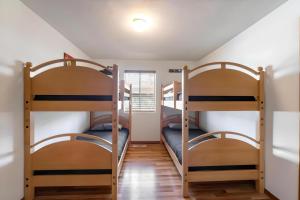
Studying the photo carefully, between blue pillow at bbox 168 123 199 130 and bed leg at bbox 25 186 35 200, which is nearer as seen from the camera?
bed leg at bbox 25 186 35 200

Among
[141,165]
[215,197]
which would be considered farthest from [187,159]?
[141,165]

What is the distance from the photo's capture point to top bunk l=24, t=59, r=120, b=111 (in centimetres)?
182

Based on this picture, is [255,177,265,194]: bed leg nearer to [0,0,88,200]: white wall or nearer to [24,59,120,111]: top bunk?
[24,59,120,111]: top bunk

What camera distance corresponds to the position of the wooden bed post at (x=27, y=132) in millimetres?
1807

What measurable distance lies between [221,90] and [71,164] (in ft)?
Answer: 6.12

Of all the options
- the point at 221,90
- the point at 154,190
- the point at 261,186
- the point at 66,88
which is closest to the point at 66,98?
the point at 66,88

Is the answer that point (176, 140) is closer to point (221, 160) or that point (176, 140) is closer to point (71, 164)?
point (221, 160)

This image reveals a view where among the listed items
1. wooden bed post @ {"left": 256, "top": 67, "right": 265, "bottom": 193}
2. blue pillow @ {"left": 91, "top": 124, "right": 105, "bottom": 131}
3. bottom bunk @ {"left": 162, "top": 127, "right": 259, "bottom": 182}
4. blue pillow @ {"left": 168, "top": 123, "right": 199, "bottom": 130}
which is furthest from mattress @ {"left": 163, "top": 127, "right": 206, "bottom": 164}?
blue pillow @ {"left": 91, "top": 124, "right": 105, "bottom": 131}

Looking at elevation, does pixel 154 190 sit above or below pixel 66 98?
below

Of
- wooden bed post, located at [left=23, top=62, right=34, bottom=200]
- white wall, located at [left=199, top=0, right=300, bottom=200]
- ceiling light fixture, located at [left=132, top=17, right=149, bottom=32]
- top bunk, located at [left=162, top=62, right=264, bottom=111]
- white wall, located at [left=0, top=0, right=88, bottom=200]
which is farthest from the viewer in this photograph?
ceiling light fixture, located at [left=132, top=17, right=149, bottom=32]

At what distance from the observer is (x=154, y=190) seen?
2.15m

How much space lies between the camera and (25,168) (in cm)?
183

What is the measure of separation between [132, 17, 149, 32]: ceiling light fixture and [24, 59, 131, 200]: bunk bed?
71cm

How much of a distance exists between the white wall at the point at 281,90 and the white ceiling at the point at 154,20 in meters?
0.19
